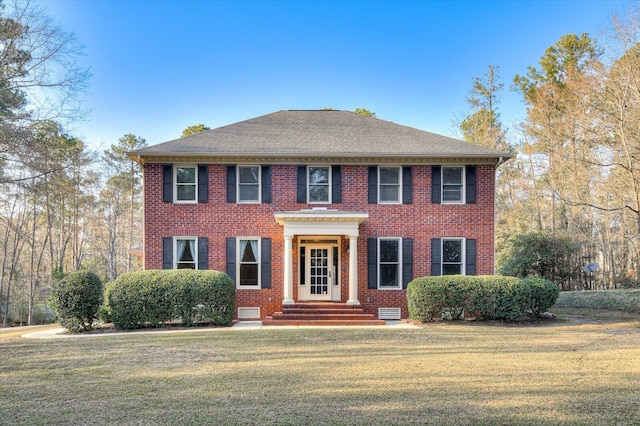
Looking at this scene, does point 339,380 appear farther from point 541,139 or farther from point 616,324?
point 541,139

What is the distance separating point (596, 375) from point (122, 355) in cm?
798

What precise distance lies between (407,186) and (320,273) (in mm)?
4054

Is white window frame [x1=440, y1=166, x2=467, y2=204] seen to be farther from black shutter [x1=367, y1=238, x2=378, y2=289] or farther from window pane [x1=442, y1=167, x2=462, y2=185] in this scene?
black shutter [x1=367, y1=238, x2=378, y2=289]

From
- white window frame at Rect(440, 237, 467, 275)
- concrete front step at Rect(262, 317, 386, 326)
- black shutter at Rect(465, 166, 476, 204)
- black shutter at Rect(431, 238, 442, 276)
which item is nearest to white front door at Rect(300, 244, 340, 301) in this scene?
concrete front step at Rect(262, 317, 386, 326)

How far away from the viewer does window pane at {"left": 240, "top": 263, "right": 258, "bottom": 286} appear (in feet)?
46.0

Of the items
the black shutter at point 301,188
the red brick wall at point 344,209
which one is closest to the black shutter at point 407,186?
the red brick wall at point 344,209

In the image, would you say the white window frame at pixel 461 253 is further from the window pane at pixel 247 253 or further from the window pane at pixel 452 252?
the window pane at pixel 247 253

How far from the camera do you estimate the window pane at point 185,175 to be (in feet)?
46.3

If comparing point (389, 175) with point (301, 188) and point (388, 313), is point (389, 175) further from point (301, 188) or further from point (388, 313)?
point (388, 313)

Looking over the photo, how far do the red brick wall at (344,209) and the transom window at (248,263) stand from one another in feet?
0.82

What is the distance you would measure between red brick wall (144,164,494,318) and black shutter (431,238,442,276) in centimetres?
16

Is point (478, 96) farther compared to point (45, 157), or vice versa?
point (478, 96)

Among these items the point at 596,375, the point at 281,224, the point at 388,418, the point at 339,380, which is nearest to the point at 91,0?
the point at 281,224

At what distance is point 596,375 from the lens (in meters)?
6.43
